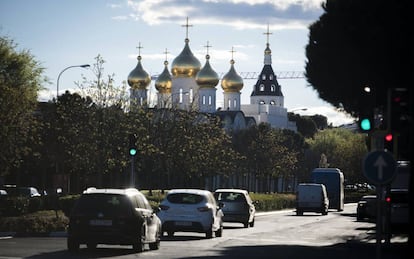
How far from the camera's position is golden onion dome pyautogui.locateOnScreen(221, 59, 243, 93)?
142 meters

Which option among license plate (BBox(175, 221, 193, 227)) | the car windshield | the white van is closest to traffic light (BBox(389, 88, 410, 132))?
license plate (BBox(175, 221, 193, 227))

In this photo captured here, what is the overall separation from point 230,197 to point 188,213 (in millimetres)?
10310

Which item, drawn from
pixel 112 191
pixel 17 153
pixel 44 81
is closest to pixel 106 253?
pixel 112 191

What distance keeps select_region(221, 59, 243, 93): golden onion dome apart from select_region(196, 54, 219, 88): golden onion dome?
878cm

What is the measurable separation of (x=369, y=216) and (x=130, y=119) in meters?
14.7

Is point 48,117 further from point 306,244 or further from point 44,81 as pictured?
point 306,244

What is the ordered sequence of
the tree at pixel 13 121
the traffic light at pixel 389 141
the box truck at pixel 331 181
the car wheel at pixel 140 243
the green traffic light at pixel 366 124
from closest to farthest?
1. the green traffic light at pixel 366 124
2. the traffic light at pixel 389 141
3. the car wheel at pixel 140 243
4. the tree at pixel 13 121
5. the box truck at pixel 331 181

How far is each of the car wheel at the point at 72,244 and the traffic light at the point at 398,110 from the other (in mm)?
8701

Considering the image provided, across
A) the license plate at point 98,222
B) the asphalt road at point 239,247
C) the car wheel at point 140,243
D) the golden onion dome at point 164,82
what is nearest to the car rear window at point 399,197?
the asphalt road at point 239,247

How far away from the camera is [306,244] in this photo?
111ft

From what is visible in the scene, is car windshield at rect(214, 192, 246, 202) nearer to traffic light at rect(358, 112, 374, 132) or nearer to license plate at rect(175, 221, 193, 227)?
license plate at rect(175, 221, 193, 227)

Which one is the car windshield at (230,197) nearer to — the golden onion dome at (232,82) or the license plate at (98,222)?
the license plate at (98,222)

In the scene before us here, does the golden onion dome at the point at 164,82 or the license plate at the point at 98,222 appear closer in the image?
the license plate at the point at 98,222

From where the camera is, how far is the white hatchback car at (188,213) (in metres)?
34.8
